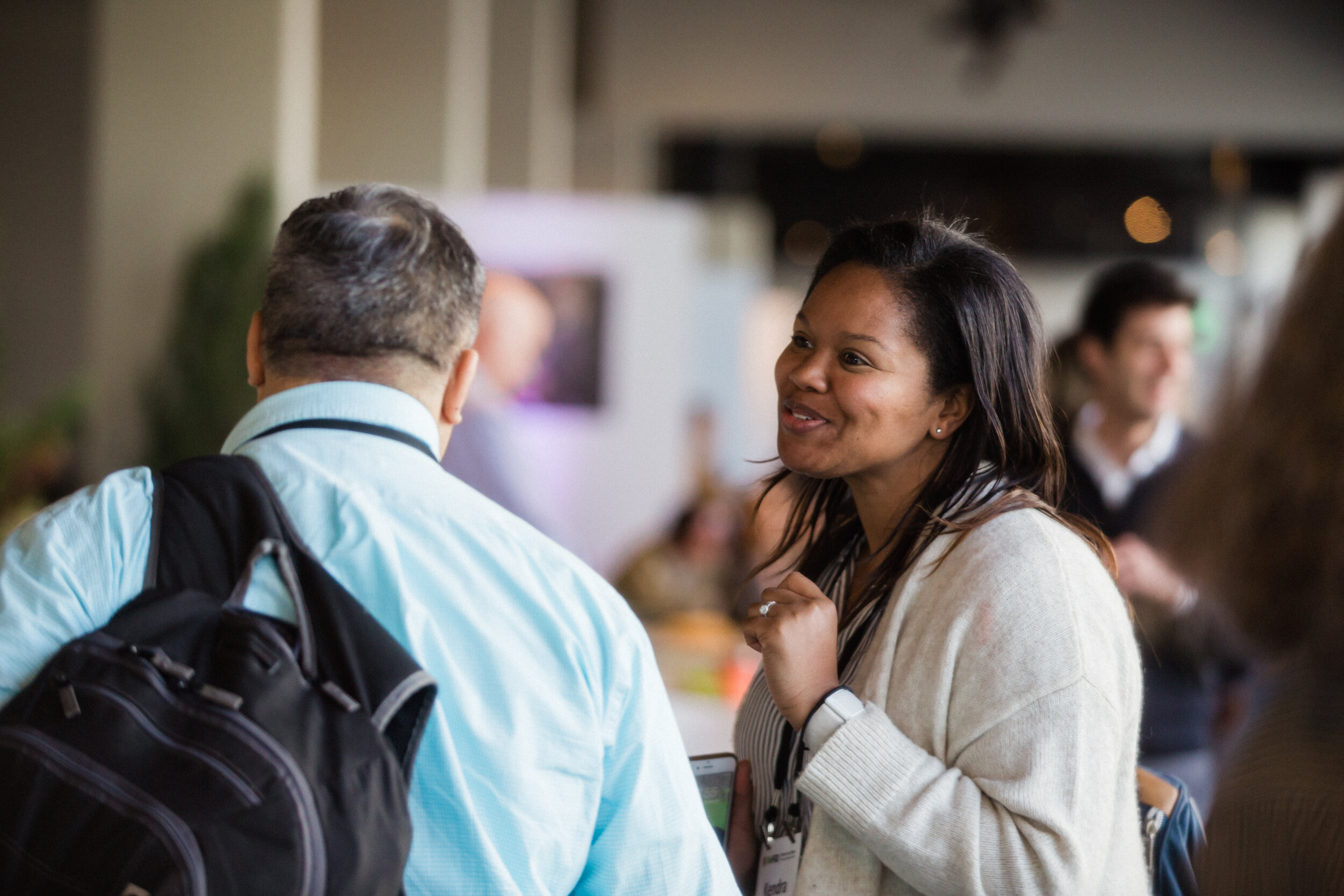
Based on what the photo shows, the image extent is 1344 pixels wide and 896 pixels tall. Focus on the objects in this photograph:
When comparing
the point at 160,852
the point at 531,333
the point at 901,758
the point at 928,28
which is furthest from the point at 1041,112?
the point at 160,852

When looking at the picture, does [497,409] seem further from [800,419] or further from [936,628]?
[936,628]

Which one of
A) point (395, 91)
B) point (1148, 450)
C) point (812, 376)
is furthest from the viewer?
point (395, 91)

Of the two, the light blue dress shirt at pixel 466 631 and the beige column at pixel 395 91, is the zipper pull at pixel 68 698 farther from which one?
the beige column at pixel 395 91

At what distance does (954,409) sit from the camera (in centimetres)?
A: 141

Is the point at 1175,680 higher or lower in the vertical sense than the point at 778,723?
lower

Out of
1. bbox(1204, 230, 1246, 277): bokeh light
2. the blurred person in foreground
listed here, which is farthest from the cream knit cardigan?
bbox(1204, 230, 1246, 277): bokeh light

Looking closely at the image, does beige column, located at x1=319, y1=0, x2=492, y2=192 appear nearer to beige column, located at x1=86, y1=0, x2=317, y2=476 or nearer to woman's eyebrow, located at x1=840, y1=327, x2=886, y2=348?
beige column, located at x1=86, y1=0, x2=317, y2=476

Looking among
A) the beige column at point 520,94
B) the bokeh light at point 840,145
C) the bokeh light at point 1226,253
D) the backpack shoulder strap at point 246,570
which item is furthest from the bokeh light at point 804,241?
the backpack shoulder strap at point 246,570

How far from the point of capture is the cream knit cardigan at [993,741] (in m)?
A: 1.15

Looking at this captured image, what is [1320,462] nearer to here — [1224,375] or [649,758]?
[1224,375]

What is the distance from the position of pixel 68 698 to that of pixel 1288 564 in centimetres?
84

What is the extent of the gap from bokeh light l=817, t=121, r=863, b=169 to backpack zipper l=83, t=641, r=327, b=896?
7.76 metres

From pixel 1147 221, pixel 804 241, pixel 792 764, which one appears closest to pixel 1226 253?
pixel 1147 221

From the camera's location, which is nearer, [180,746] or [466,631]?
[180,746]
